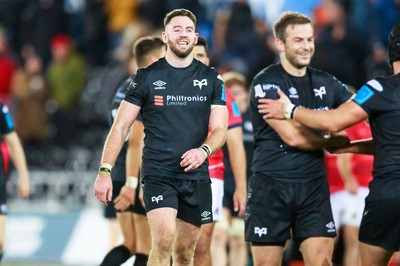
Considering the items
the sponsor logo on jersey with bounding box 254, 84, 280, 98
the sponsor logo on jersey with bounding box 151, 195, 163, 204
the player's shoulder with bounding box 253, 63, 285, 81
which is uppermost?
the player's shoulder with bounding box 253, 63, 285, 81

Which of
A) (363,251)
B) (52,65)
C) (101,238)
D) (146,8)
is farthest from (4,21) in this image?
(363,251)

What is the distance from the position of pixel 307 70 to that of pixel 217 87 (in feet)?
3.53

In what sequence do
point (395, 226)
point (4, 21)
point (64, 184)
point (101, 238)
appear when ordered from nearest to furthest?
point (395, 226), point (101, 238), point (64, 184), point (4, 21)

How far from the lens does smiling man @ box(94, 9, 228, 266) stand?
8195mm

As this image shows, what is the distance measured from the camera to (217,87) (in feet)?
27.6

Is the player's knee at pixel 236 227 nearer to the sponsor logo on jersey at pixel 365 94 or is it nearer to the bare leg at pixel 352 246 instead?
the bare leg at pixel 352 246

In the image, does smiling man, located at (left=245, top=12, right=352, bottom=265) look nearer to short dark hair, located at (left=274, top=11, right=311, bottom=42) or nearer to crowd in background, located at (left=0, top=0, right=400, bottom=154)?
short dark hair, located at (left=274, top=11, right=311, bottom=42)

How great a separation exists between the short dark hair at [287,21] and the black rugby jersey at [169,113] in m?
1.13

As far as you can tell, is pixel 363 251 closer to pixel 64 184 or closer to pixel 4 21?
pixel 64 184

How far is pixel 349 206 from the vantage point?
13289 millimetres

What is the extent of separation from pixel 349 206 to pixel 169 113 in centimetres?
565

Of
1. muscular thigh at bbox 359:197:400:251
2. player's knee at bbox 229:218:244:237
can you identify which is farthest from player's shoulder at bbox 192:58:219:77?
player's knee at bbox 229:218:244:237

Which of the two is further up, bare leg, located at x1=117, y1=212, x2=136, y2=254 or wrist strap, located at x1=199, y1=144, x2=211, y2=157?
wrist strap, located at x1=199, y1=144, x2=211, y2=157

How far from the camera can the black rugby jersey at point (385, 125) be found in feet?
25.9
